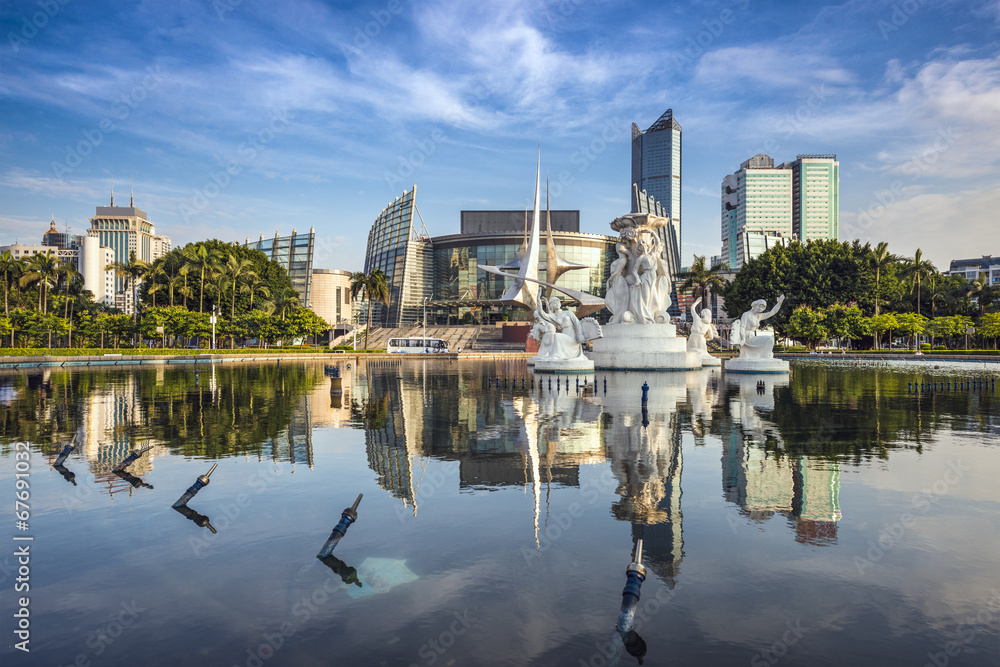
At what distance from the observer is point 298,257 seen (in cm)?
10212

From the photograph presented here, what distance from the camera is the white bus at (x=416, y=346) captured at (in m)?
63.5

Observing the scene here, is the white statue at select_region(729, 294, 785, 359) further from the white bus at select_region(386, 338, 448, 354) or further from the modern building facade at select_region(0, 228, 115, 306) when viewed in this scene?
the modern building facade at select_region(0, 228, 115, 306)

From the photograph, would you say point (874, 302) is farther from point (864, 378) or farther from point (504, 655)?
point (504, 655)

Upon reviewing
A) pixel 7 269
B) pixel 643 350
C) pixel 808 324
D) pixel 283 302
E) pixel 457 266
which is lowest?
pixel 643 350

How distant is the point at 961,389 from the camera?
22250 millimetres

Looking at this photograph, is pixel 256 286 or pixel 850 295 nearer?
pixel 850 295

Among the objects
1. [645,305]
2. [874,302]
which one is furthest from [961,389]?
[874,302]

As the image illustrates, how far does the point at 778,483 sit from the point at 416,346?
62.5 metres

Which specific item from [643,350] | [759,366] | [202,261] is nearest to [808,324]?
[759,366]
